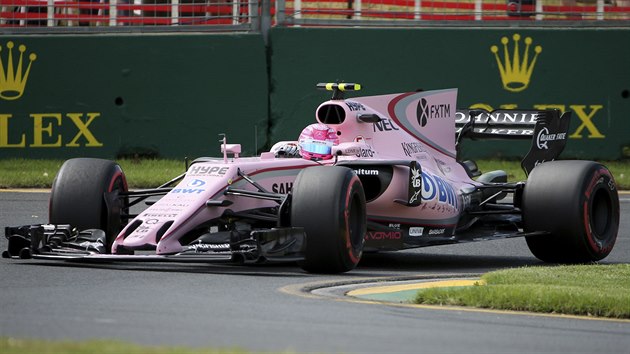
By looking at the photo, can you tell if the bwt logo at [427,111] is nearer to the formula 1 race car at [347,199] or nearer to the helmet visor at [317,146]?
the formula 1 race car at [347,199]

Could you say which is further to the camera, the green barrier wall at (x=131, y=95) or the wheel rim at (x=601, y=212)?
the green barrier wall at (x=131, y=95)

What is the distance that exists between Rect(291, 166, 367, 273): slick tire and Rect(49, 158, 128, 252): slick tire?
72.4 inches

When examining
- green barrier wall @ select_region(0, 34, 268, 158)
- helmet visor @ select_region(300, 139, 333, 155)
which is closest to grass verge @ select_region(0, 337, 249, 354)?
helmet visor @ select_region(300, 139, 333, 155)

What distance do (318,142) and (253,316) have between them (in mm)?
4499

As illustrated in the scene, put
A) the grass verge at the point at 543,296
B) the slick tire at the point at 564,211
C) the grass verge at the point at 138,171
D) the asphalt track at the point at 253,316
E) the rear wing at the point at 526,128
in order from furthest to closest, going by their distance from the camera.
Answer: the grass verge at the point at 138,171 → the rear wing at the point at 526,128 → the slick tire at the point at 564,211 → the grass verge at the point at 543,296 → the asphalt track at the point at 253,316

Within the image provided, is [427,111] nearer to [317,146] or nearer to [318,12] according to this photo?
[317,146]

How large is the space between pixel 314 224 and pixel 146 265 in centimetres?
147

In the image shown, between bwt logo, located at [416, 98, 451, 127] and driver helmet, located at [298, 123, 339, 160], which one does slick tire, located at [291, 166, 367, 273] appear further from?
bwt logo, located at [416, 98, 451, 127]

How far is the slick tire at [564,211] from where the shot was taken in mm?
12711

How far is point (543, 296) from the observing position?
9578 millimetres

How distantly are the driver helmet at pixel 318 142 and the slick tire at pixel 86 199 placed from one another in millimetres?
1687

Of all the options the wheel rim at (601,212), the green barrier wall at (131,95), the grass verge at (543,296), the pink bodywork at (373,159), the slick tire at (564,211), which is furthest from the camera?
the green barrier wall at (131,95)

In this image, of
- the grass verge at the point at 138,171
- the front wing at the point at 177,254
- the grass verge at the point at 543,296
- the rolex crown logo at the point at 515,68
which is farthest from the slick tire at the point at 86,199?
the rolex crown logo at the point at 515,68

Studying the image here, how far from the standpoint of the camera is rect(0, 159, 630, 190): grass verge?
18.8m
